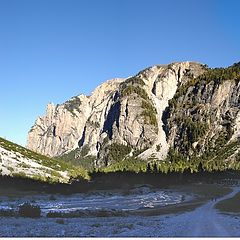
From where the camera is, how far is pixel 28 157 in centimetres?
14075

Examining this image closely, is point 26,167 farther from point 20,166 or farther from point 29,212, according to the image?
point 29,212

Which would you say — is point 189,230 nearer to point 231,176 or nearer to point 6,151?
point 6,151

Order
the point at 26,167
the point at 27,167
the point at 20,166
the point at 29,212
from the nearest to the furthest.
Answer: the point at 29,212 < the point at 20,166 < the point at 26,167 < the point at 27,167

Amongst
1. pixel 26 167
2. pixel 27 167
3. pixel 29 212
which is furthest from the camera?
pixel 27 167

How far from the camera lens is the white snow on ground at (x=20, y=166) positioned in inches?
4428

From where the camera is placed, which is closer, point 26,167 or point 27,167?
point 26,167

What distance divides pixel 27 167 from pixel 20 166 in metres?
2.23

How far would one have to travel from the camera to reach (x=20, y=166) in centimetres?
12075

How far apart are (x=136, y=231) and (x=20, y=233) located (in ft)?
25.1

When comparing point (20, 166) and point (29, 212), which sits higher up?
point (20, 166)

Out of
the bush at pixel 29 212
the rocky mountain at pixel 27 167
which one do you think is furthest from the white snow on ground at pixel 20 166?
the bush at pixel 29 212

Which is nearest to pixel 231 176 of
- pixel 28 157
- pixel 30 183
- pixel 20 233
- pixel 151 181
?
pixel 151 181

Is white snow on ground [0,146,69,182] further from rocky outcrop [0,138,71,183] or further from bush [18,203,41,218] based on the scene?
bush [18,203,41,218]

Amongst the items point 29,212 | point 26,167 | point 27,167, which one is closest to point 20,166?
point 26,167
